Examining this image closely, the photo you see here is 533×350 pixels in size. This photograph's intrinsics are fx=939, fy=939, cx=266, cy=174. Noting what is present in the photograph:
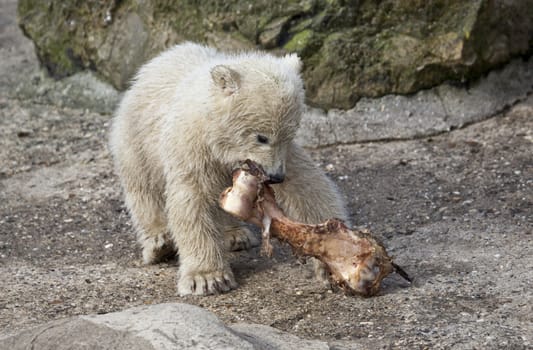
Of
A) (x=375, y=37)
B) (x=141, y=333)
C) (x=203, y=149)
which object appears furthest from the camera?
(x=375, y=37)

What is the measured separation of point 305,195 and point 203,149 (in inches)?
23.9

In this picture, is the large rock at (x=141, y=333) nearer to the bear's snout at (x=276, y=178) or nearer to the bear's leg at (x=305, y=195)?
the bear's snout at (x=276, y=178)

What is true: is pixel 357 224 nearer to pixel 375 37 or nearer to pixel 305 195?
pixel 305 195

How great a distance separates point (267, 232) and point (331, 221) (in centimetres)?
33

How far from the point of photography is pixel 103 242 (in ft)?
19.6

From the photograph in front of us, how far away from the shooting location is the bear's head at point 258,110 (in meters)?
4.66

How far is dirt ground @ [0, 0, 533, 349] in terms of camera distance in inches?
176

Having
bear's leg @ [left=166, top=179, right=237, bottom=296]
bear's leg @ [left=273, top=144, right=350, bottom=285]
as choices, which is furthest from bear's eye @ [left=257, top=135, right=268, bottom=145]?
bear's leg @ [left=166, top=179, right=237, bottom=296]

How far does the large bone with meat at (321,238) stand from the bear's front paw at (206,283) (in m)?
0.41

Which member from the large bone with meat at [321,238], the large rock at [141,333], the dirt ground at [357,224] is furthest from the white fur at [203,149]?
the large rock at [141,333]

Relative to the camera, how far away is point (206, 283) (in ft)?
16.3

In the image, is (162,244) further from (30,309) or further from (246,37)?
(246,37)

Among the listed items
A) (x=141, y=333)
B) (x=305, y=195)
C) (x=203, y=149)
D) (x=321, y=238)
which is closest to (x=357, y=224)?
(x=305, y=195)

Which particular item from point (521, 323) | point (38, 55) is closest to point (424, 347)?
point (521, 323)
